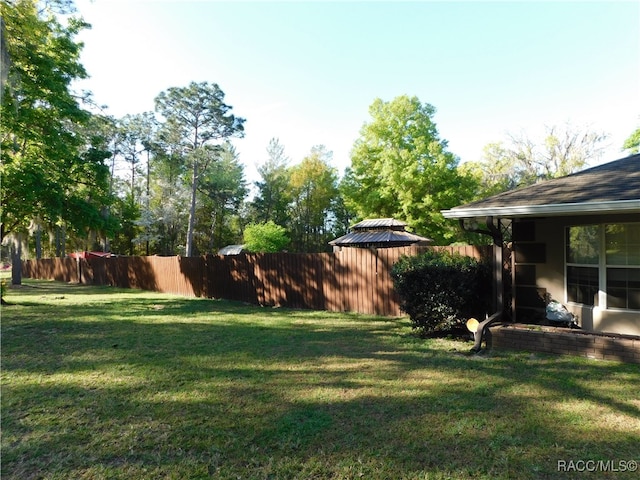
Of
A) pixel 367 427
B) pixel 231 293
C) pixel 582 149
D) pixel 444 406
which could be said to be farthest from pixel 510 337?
pixel 582 149

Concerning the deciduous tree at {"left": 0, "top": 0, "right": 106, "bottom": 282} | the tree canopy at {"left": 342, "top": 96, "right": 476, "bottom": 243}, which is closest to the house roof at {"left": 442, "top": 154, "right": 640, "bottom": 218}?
the deciduous tree at {"left": 0, "top": 0, "right": 106, "bottom": 282}

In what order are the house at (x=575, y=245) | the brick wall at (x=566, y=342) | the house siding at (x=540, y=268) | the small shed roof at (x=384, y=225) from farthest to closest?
the small shed roof at (x=384, y=225), the house siding at (x=540, y=268), the house at (x=575, y=245), the brick wall at (x=566, y=342)

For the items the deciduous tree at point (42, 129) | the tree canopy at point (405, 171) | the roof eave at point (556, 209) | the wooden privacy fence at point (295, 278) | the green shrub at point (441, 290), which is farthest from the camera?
the tree canopy at point (405, 171)

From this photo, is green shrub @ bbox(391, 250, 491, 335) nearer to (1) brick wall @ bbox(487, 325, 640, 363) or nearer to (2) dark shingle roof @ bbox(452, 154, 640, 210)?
(1) brick wall @ bbox(487, 325, 640, 363)

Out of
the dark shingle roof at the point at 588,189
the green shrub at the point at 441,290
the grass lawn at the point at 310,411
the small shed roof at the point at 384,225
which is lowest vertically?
the grass lawn at the point at 310,411

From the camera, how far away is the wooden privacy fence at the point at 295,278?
880cm

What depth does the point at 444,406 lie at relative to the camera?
11.6 feet

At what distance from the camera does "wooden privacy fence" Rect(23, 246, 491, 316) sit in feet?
28.9

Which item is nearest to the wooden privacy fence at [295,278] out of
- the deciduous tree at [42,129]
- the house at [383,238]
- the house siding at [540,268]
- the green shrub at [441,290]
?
the house siding at [540,268]

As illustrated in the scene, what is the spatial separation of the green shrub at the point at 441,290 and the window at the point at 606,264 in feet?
4.70

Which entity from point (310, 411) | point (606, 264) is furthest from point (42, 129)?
point (606, 264)

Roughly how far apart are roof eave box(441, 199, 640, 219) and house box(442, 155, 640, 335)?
0.03 feet

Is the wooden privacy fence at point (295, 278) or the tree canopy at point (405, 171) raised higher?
the tree canopy at point (405, 171)

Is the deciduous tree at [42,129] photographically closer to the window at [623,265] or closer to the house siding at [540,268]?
the house siding at [540,268]
